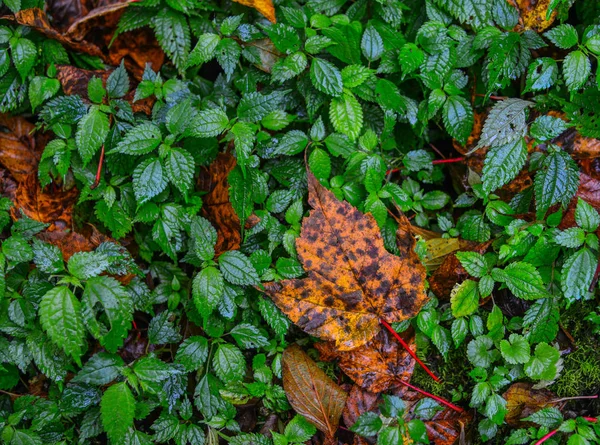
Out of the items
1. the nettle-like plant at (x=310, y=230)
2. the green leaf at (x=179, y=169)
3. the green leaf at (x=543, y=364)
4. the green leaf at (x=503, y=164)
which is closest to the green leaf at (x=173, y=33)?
the nettle-like plant at (x=310, y=230)

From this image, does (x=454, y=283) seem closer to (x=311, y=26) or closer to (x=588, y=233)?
(x=588, y=233)

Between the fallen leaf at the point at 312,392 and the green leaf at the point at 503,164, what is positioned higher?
the green leaf at the point at 503,164

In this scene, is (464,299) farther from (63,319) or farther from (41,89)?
(41,89)

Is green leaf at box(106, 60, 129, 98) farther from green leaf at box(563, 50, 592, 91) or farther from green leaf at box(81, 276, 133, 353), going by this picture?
green leaf at box(563, 50, 592, 91)

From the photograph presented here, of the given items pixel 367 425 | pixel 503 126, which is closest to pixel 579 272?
pixel 503 126

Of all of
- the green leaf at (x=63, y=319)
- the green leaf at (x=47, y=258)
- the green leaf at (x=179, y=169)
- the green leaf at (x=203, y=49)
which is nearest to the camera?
the green leaf at (x=63, y=319)

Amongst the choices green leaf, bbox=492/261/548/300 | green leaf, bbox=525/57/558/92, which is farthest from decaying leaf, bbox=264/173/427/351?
green leaf, bbox=525/57/558/92

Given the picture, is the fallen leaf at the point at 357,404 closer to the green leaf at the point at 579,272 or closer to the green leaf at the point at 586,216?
the green leaf at the point at 579,272
